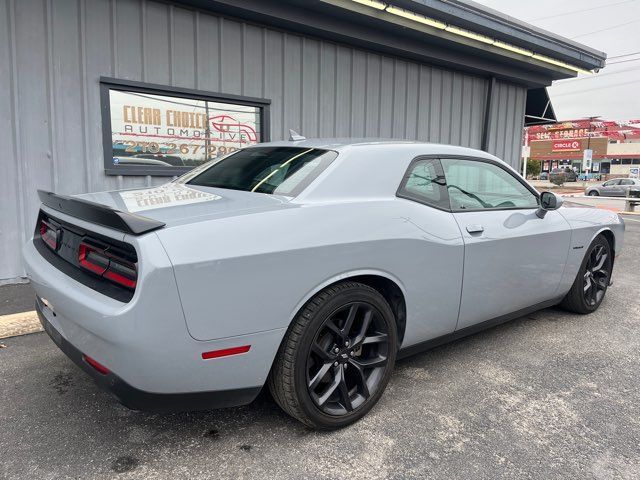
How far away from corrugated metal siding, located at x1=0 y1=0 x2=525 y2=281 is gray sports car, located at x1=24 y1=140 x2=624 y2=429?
2.36 m

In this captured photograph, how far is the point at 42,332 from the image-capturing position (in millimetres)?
3744

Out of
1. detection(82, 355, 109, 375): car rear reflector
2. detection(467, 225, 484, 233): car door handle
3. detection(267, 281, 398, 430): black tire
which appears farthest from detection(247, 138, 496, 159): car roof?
detection(82, 355, 109, 375): car rear reflector

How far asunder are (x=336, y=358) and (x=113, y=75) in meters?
4.26

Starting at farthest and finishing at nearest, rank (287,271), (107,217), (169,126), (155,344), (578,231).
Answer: (169,126)
(578,231)
(287,271)
(107,217)
(155,344)

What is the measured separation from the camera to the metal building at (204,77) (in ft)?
15.5

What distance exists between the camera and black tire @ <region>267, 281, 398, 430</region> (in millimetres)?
2223

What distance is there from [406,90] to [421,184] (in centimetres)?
535

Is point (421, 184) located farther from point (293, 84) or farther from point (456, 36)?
point (456, 36)

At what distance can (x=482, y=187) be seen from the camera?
11.2ft

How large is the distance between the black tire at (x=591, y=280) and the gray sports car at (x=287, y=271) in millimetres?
975

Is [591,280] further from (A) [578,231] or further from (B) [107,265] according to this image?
(B) [107,265]

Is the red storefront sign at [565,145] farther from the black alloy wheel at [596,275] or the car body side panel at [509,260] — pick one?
the car body side panel at [509,260]

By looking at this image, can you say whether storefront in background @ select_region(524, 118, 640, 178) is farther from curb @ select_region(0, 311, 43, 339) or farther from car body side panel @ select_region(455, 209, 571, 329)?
curb @ select_region(0, 311, 43, 339)

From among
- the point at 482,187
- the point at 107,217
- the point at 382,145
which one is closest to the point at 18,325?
the point at 107,217
